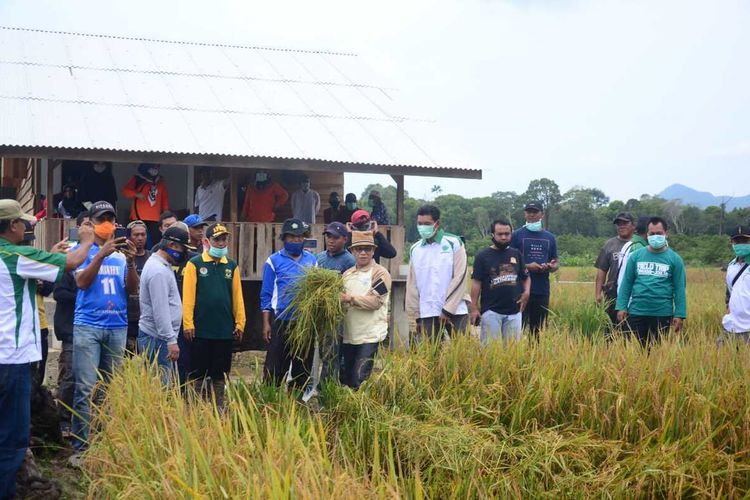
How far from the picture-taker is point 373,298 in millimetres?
8125

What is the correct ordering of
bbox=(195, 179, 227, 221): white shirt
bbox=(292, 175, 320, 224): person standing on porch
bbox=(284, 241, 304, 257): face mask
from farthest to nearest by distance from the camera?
1. bbox=(292, 175, 320, 224): person standing on porch
2. bbox=(195, 179, 227, 221): white shirt
3. bbox=(284, 241, 304, 257): face mask

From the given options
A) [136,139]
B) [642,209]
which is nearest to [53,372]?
[136,139]

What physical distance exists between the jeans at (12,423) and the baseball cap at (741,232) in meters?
6.71

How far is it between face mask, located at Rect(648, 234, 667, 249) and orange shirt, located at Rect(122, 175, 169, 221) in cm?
660

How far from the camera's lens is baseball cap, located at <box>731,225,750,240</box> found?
932 cm

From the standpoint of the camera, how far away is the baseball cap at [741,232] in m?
9.32

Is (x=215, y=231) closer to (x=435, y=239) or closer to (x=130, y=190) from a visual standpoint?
(x=435, y=239)

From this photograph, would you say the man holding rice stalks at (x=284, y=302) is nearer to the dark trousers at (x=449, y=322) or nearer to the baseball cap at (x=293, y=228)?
the baseball cap at (x=293, y=228)

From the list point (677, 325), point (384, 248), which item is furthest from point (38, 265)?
point (677, 325)

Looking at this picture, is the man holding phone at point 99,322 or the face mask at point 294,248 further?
the face mask at point 294,248

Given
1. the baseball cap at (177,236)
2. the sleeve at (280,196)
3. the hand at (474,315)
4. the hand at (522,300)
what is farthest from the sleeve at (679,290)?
the sleeve at (280,196)

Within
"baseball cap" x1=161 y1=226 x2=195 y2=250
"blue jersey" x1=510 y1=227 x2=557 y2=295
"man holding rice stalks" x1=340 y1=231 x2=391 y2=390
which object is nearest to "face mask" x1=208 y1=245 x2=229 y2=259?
"baseball cap" x1=161 y1=226 x2=195 y2=250

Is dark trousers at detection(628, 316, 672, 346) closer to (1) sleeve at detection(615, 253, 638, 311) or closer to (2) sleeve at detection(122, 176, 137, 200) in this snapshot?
(1) sleeve at detection(615, 253, 638, 311)

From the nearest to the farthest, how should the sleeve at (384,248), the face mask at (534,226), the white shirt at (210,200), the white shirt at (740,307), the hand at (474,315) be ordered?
the white shirt at (740,307) < the hand at (474,315) < the sleeve at (384,248) < the face mask at (534,226) < the white shirt at (210,200)
